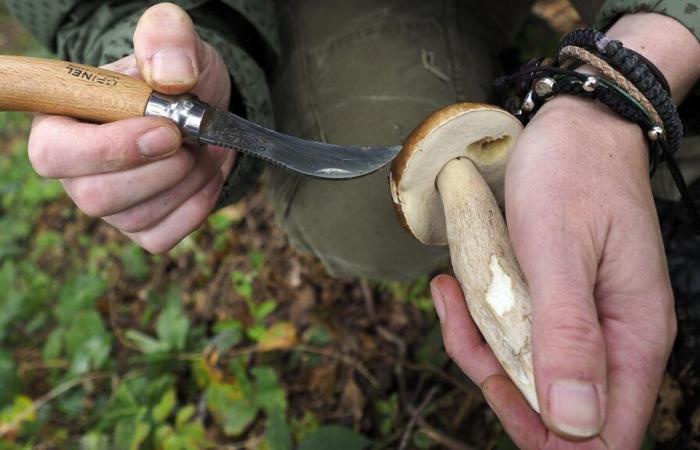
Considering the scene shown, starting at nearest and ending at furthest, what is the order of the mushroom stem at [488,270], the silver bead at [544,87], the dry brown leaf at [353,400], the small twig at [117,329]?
the mushroom stem at [488,270] < the silver bead at [544,87] < the dry brown leaf at [353,400] < the small twig at [117,329]

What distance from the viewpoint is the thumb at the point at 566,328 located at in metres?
0.74

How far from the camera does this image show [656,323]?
834 mm

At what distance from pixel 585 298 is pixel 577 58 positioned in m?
0.50

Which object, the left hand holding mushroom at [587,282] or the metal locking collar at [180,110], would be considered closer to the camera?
the left hand holding mushroom at [587,282]

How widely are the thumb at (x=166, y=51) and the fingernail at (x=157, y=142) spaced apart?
0.09 meters

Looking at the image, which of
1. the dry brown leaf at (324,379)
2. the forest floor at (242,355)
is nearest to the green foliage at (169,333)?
the forest floor at (242,355)

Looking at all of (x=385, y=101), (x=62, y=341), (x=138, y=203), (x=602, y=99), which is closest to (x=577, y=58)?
(x=602, y=99)

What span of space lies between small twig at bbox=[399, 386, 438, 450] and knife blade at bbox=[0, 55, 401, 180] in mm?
873

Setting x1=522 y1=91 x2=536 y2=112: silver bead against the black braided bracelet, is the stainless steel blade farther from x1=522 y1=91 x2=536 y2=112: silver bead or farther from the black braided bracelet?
the black braided bracelet

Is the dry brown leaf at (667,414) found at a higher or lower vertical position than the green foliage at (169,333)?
higher

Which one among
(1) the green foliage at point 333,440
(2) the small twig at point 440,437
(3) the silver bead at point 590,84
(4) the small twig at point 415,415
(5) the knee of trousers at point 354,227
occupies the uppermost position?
(3) the silver bead at point 590,84

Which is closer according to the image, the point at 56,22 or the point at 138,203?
the point at 138,203

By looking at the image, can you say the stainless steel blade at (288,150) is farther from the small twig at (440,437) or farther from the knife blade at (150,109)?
the small twig at (440,437)

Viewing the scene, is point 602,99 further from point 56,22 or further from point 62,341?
point 62,341
